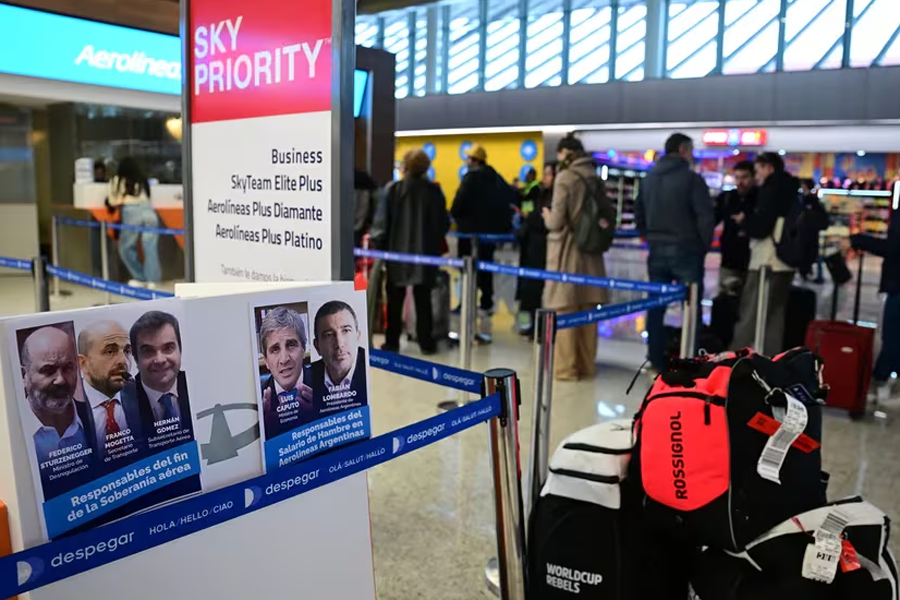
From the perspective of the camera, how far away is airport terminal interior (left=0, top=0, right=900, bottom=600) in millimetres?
4004

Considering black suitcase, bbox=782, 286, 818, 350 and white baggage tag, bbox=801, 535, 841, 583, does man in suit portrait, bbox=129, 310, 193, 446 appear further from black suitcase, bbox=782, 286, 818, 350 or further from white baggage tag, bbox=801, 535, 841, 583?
black suitcase, bbox=782, 286, 818, 350

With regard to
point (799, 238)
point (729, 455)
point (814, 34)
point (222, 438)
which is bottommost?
point (729, 455)

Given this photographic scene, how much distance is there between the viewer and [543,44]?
16188mm

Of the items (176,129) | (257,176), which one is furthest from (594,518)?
(176,129)

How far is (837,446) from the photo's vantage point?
4.43 meters

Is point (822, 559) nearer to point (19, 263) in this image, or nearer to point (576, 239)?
point (576, 239)

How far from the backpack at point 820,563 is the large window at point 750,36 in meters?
12.2

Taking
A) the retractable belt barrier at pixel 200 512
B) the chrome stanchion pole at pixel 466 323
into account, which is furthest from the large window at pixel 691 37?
the retractable belt barrier at pixel 200 512

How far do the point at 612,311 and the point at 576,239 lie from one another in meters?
2.18

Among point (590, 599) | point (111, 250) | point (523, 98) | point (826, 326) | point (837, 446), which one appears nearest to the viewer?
point (590, 599)

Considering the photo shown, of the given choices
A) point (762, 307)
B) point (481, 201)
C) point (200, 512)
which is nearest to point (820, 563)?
point (200, 512)

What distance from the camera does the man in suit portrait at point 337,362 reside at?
5.28 feet

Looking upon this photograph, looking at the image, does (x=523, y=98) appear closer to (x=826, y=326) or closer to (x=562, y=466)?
(x=826, y=326)

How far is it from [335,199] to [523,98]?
1401 cm
